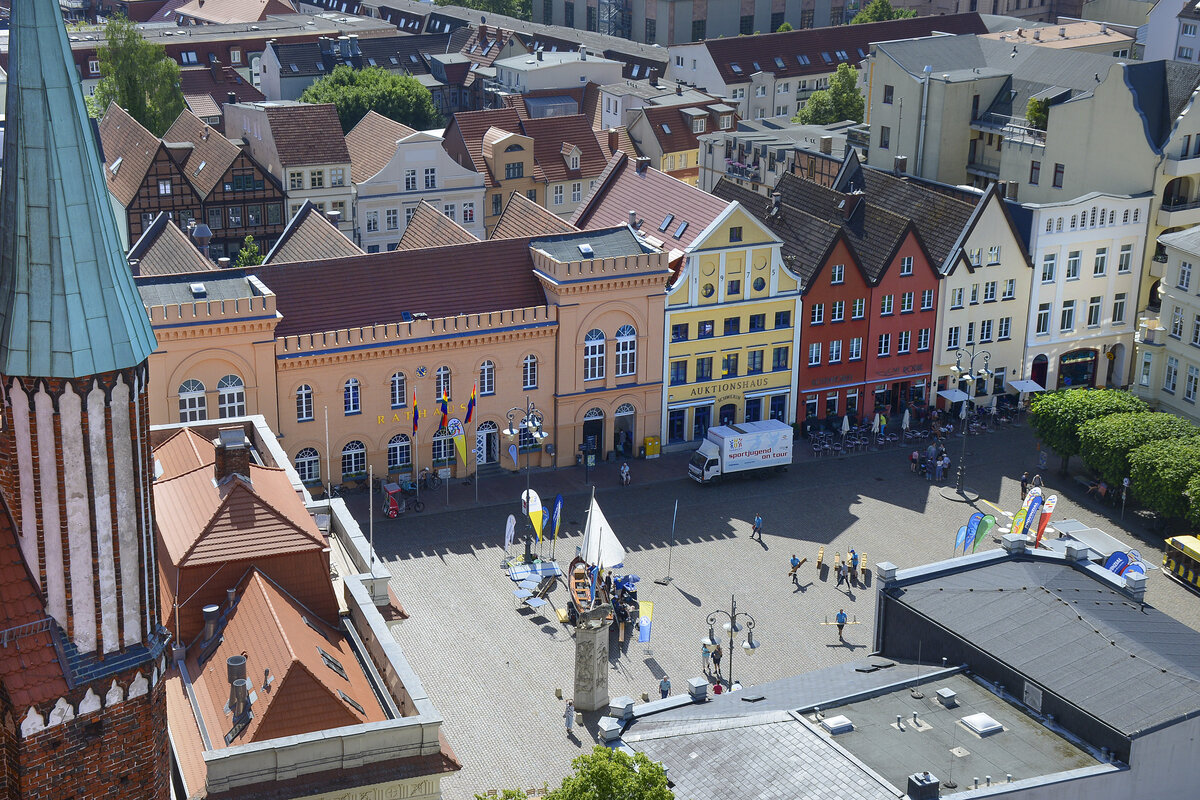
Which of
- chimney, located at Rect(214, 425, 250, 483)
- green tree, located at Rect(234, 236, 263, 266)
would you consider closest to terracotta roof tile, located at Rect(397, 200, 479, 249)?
green tree, located at Rect(234, 236, 263, 266)

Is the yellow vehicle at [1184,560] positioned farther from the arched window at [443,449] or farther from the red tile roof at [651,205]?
the arched window at [443,449]

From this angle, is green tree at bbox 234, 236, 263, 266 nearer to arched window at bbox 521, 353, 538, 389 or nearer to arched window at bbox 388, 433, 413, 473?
arched window at bbox 388, 433, 413, 473

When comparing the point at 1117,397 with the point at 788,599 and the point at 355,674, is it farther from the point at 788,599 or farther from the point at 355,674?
the point at 355,674

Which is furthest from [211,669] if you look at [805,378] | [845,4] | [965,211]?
[845,4]

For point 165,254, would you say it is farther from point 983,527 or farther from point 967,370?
point 967,370

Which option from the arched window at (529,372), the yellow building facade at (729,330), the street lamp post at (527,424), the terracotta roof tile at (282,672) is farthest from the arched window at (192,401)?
the terracotta roof tile at (282,672)

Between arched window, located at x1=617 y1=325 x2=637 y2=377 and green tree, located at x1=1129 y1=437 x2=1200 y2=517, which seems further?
arched window, located at x1=617 y1=325 x2=637 y2=377
